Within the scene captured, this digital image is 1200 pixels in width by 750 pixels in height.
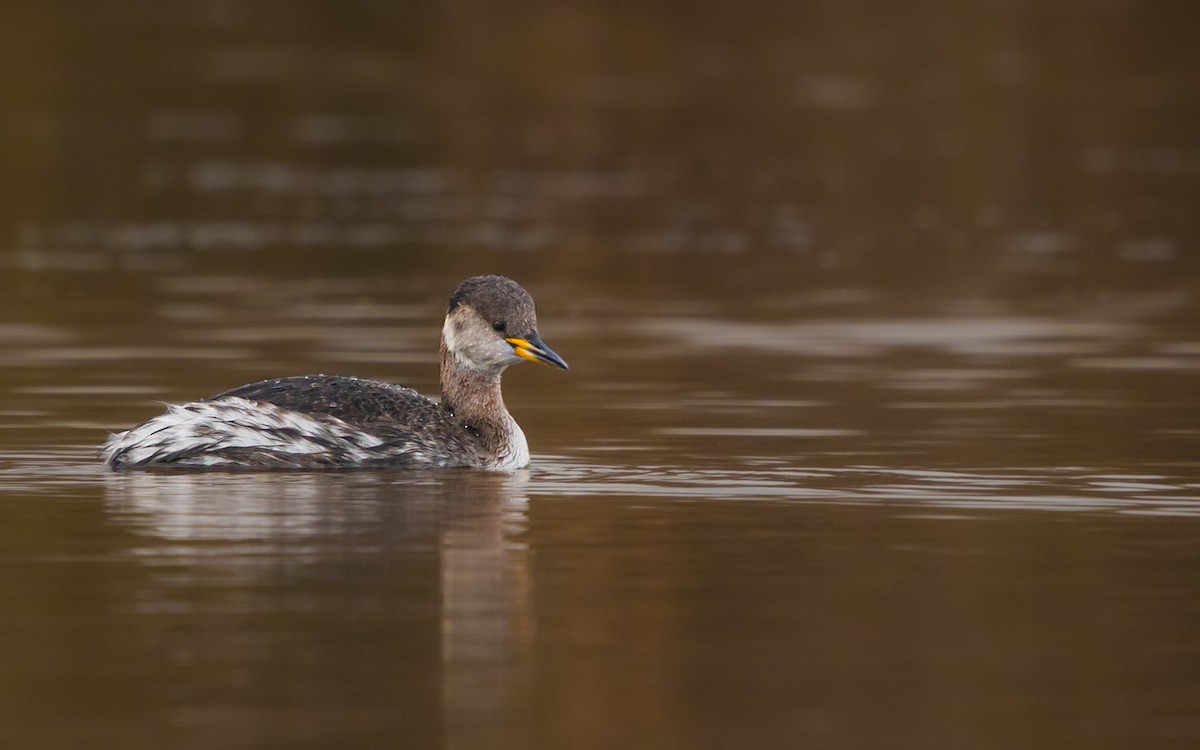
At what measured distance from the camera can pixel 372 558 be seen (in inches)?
436

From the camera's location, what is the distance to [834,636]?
964 cm

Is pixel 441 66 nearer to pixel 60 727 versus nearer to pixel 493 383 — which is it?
pixel 493 383

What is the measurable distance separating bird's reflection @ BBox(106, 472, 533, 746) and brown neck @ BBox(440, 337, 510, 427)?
0.48m

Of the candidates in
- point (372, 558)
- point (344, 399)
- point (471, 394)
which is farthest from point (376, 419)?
point (372, 558)

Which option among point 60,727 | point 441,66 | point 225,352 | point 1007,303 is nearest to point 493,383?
point 225,352

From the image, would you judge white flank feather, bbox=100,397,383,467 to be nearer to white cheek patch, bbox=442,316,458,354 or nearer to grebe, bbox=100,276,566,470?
grebe, bbox=100,276,566,470

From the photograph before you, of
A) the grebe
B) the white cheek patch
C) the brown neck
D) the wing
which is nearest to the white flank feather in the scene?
the grebe

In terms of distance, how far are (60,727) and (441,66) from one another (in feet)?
145

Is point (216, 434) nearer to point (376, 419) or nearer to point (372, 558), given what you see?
point (376, 419)

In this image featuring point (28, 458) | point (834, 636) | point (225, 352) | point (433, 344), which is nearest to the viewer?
point (834, 636)

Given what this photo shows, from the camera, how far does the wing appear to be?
1378 centimetres

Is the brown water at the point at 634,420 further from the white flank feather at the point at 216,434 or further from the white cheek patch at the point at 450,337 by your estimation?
the white cheek patch at the point at 450,337

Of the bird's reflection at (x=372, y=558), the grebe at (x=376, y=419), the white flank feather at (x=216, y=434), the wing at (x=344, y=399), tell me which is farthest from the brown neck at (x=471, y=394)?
the white flank feather at (x=216, y=434)

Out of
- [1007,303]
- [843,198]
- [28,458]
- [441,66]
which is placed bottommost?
[28,458]
